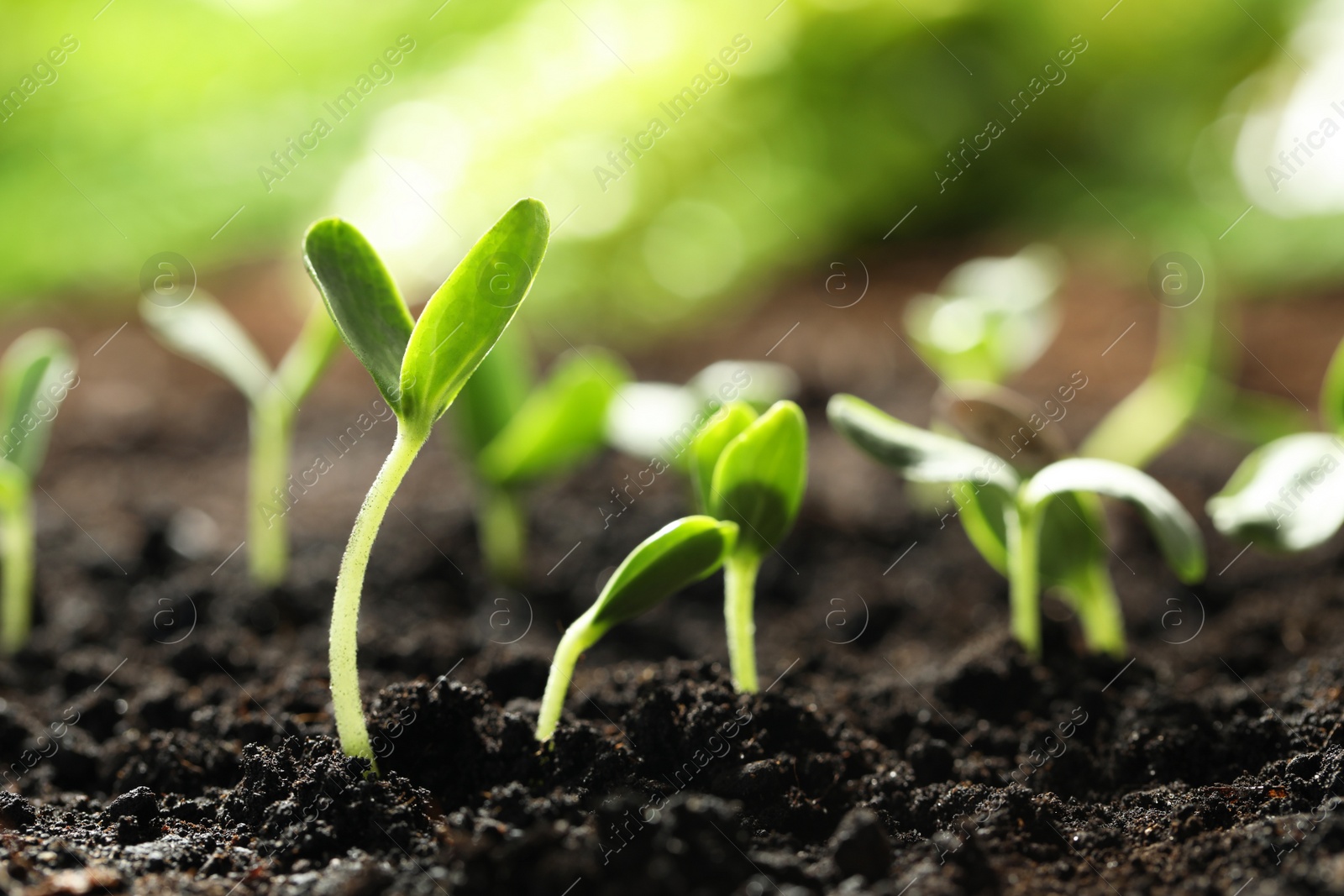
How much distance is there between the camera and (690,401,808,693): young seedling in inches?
33.9

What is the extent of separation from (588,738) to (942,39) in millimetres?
2945

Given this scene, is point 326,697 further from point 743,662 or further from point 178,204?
point 178,204

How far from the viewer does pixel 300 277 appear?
9.85 feet

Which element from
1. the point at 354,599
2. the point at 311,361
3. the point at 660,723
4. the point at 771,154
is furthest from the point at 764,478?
the point at 771,154

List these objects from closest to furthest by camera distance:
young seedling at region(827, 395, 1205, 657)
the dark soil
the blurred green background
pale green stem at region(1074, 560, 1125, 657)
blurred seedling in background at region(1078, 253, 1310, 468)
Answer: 1. the dark soil
2. young seedling at region(827, 395, 1205, 657)
3. pale green stem at region(1074, 560, 1125, 657)
4. blurred seedling in background at region(1078, 253, 1310, 468)
5. the blurred green background

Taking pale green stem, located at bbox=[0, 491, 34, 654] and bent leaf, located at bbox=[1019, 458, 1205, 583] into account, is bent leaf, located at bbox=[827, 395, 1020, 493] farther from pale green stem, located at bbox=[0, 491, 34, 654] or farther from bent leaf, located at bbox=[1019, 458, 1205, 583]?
pale green stem, located at bbox=[0, 491, 34, 654]

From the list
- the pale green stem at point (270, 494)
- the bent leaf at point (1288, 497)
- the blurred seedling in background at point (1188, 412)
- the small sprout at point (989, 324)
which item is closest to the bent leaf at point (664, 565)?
the bent leaf at point (1288, 497)

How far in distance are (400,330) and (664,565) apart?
0.29 m

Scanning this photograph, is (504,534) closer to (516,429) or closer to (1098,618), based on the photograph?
(516,429)

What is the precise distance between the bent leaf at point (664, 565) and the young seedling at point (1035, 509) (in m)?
0.17

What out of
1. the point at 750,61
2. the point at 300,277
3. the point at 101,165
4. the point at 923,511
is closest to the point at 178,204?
the point at 101,165

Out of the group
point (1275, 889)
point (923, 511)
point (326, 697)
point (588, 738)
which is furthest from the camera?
point (923, 511)

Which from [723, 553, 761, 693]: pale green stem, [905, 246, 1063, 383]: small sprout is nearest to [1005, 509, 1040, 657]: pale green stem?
[723, 553, 761, 693]: pale green stem

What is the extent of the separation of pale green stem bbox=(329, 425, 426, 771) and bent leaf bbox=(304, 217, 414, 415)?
1.6 inches
